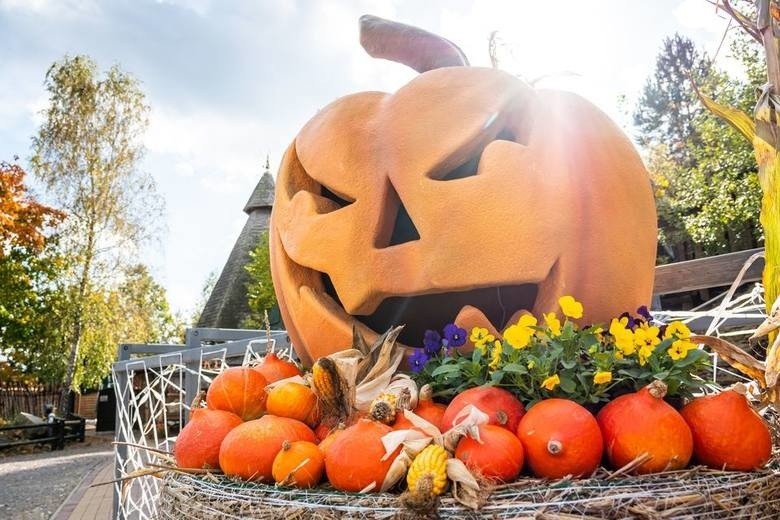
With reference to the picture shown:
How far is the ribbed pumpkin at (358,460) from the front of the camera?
1339 mm

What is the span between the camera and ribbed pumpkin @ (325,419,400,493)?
4.39 feet

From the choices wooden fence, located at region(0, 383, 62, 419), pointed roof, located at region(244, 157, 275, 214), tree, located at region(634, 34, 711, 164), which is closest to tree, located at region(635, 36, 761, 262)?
tree, located at region(634, 34, 711, 164)

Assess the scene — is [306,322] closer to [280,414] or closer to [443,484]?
[280,414]

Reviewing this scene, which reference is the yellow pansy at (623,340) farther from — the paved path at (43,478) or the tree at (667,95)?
the tree at (667,95)

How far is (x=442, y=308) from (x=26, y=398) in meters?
19.2

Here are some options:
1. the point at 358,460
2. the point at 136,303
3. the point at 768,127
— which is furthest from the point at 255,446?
the point at 136,303

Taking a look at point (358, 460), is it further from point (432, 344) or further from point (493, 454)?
point (432, 344)

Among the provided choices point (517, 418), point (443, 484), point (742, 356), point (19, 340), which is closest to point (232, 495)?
point (443, 484)

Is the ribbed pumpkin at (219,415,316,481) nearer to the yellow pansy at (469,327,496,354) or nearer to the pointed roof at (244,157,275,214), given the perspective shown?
the yellow pansy at (469,327,496,354)

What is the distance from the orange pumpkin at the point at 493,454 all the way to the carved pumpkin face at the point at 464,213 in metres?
0.57

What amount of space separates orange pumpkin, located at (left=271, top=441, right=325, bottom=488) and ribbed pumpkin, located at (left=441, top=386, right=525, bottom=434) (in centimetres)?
30

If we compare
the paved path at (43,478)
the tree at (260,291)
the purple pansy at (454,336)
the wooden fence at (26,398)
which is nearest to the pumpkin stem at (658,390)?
the purple pansy at (454,336)

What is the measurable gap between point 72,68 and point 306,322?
65.8ft

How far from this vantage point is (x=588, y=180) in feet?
6.24
